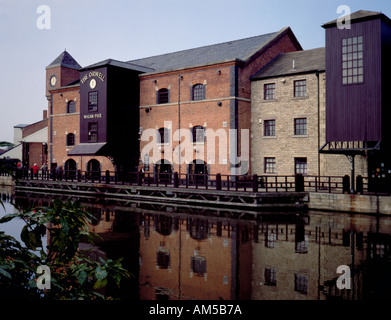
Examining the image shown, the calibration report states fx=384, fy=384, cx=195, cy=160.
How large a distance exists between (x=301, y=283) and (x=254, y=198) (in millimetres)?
11907

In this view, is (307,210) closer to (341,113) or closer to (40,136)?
(341,113)

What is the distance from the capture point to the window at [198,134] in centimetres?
2700

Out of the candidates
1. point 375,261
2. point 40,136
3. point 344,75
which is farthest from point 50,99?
point 375,261

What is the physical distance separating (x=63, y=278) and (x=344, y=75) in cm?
2021

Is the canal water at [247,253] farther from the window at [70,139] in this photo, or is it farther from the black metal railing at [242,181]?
the window at [70,139]

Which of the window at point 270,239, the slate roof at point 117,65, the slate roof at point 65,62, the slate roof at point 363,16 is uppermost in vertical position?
the slate roof at point 65,62

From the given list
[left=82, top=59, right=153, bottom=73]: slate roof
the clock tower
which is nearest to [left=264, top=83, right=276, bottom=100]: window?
[left=82, top=59, right=153, bottom=73]: slate roof

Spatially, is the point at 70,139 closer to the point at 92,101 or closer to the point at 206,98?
the point at 92,101

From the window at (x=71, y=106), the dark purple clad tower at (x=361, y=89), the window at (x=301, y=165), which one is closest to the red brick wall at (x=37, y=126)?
the window at (x=71, y=106)

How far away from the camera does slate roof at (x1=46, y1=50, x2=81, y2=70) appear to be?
41.1 meters

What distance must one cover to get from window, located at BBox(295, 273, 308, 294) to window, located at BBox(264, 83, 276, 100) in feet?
63.0

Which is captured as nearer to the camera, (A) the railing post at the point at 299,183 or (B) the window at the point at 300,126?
(A) the railing post at the point at 299,183

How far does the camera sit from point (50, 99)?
37.3m

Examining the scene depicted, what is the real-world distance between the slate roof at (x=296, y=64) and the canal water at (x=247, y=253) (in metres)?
10.5
